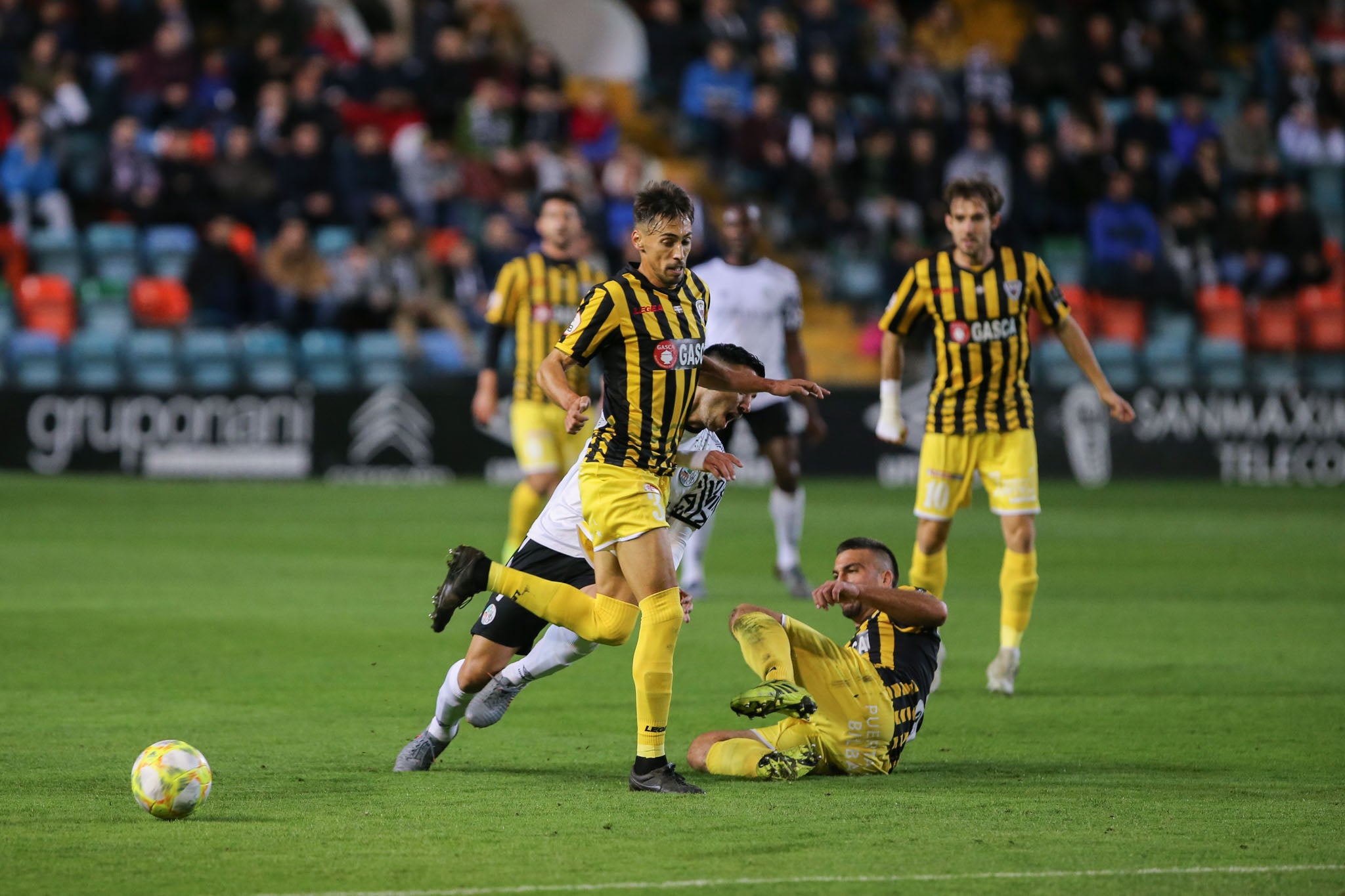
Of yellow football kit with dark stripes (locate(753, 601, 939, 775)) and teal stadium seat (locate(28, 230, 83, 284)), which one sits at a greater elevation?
teal stadium seat (locate(28, 230, 83, 284))

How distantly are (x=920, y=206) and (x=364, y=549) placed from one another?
10739mm

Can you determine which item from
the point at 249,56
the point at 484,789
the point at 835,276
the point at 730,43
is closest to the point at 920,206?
the point at 835,276

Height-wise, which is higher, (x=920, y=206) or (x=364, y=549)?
(x=920, y=206)

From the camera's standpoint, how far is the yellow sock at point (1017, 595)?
8.21 meters

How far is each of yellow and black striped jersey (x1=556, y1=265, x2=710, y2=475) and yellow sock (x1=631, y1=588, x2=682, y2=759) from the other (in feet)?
1.61

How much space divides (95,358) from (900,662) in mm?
14043

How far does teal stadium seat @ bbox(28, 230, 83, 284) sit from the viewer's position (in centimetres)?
1886

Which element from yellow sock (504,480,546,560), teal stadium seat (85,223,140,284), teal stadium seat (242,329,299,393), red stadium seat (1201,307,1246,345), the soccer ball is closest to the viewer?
the soccer ball

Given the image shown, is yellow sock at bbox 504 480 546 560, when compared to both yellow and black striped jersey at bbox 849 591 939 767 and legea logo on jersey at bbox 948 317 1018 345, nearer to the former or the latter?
legea logo on jersey at bbox 948 317 1018 345

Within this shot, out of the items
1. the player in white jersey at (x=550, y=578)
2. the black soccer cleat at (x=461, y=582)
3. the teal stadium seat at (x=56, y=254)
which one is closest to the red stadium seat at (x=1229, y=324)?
the teal stadium seat at (x=56, y=254)

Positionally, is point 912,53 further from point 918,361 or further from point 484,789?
point 484,789

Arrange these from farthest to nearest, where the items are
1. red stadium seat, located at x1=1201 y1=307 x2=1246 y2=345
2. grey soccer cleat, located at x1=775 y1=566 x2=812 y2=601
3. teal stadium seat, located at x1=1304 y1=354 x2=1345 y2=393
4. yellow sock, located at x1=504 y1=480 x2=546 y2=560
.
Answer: red stadium seat, located at x1=1201 y1=307 x2=1246 y2=345, teal stadium seat, located at x1=1304 y1=354 x2=1345 y2=393, yellow sock, located at x1=504 y1=480 x2=546 y2=560, grey soccer cleat, located at x1=775 y1=566 x2=812 y2=601

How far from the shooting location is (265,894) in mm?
4305

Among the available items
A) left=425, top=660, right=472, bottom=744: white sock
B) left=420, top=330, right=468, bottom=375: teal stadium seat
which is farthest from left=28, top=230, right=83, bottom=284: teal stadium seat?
left=425, top=660, right=472, bottom=744: white sock
